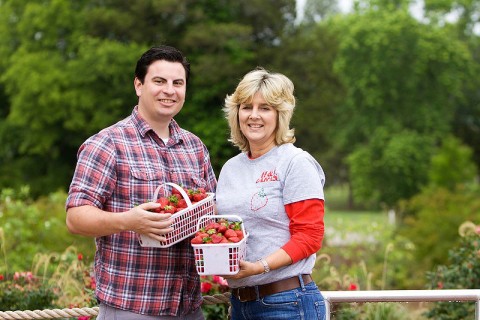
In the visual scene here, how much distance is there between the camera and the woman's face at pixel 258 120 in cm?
353

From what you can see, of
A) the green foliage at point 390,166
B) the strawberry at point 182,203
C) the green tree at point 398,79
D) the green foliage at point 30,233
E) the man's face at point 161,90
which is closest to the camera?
the strawberry at point 182,203

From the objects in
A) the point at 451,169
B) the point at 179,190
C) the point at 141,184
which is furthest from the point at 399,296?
the point at 451,169

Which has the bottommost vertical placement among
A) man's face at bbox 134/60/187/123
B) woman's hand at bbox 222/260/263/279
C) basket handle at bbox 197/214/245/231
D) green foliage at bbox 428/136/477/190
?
woman's hand at bbox 222/260/263/279

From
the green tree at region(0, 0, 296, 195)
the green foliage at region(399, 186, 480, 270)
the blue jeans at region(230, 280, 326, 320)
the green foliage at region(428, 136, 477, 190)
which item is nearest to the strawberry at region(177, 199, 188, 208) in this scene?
the blue jeans at region(230, 280, 326, 320)

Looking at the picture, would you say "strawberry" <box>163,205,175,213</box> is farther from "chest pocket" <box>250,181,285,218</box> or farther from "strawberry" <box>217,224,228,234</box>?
"chest pocket" <box>250,181,285,218</box>

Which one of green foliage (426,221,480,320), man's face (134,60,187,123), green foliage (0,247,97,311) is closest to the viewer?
man's face (134,60,187,123)

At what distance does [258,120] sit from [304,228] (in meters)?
0.50

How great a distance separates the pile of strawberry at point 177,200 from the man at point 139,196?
0.05 metres

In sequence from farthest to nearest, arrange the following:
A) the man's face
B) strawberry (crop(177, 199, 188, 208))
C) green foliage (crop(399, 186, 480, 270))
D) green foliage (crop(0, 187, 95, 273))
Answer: green foliage (crop(399, 186, 480, 270)) < green foliage (crop(0, 187, 95, 273)) < the man's face < strawberry (crop(177, 199, 188, 208))

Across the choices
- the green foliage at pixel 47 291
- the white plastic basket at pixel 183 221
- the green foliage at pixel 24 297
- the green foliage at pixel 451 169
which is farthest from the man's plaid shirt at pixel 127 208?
the green foliage at pixel 451 169

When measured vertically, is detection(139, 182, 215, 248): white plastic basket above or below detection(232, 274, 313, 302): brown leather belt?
above

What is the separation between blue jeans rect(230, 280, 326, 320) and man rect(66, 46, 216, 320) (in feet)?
1.04

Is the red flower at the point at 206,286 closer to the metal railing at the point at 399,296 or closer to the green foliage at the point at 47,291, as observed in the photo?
the green foliage at the point at 47,291

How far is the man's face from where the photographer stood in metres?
3.59
